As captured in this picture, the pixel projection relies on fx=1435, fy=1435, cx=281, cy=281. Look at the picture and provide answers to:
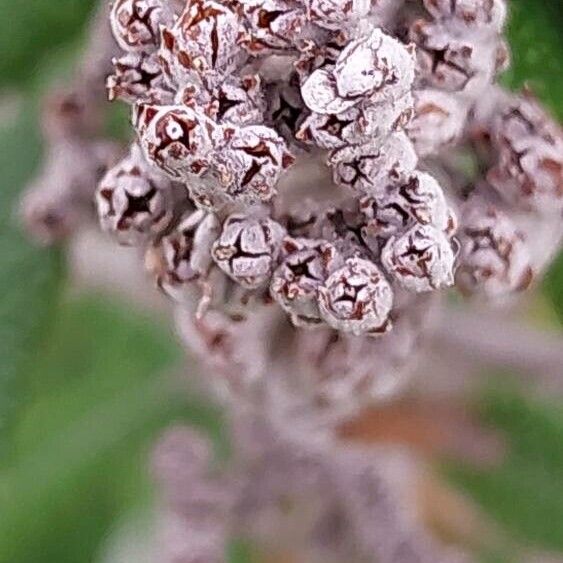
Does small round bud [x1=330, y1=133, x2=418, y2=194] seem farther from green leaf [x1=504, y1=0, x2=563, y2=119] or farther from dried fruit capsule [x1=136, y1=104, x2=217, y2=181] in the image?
green leaf [x1=504, y1=0, x2=563, y2=119]

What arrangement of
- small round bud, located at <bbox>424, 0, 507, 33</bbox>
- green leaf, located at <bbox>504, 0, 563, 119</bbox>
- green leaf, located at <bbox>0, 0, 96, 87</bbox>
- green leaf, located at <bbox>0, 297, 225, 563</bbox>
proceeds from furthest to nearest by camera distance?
green leaf, located at <bbox>0, 297, 225, 563</bbox> < green leaf, located at <bbox>0, 0, 96, 87</bbox> < green leaf, located at <bbox>504, 0, 563, 119</bbox> < small round bud, located at <bbox>424, 0, 507, 33</bbox>

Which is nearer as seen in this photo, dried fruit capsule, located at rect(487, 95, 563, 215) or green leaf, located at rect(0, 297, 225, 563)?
dried fruit capsule, located at rect(487, 95, 563, 215)

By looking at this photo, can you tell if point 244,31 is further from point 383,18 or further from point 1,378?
point 1,378

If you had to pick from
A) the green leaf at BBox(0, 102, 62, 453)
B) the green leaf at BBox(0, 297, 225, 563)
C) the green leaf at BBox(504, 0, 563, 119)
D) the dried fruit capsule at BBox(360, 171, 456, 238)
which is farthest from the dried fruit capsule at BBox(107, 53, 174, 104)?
the green leaf at BBox(0, 297, 225, 563)

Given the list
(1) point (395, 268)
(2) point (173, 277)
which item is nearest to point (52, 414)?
(2) point (173, 277)

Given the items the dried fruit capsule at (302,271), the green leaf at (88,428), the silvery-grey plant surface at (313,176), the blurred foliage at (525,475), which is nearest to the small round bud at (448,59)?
the silvery-grey plant surface at (313,176)

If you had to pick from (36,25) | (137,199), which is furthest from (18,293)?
(137,199)
